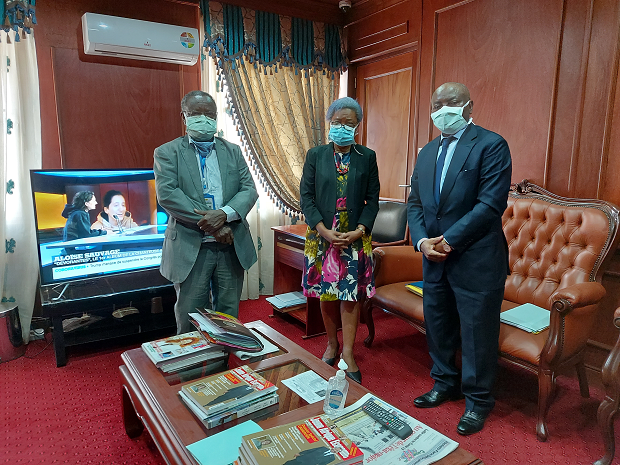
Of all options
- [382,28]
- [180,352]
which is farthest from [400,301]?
[382,28]

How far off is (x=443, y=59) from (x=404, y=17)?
53 centimetres

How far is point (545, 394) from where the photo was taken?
174 centimetres

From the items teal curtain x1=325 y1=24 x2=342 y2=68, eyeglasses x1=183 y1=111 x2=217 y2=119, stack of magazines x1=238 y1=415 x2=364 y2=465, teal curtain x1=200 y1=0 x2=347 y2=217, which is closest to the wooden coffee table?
stack of magazines x1=238 y1=415 x2=364 y2=465

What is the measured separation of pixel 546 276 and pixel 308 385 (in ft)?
4.82

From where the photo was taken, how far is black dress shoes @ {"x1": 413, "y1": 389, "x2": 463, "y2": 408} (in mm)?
1989

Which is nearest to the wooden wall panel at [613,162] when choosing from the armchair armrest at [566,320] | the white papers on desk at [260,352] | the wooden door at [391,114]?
the armchair armrest at [566,320]

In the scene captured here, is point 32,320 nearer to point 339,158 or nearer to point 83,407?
point 83,407

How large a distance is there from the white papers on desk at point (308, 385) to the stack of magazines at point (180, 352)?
1.10 feet

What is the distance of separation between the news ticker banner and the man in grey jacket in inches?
30.2

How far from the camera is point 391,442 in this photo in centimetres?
115

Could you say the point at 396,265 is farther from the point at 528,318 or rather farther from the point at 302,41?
the point at 302,41

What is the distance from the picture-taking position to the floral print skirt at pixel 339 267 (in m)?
2.13

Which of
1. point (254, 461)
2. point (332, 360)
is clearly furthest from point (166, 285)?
point (254, 461)

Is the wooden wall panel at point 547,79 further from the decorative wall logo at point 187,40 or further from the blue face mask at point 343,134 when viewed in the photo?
the decorative wall logo at point 187,40
